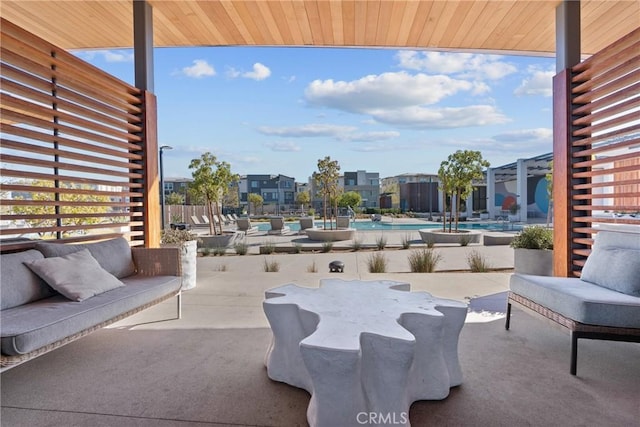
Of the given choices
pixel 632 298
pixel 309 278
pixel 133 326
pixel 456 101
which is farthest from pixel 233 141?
pixel 632 298

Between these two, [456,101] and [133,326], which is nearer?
[133,326]

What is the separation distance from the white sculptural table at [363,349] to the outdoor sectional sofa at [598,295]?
2.51 ft

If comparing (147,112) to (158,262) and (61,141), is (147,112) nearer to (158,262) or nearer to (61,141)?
(61,141)

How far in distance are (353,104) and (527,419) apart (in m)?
17.4

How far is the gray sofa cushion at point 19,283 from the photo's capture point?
7.29ft

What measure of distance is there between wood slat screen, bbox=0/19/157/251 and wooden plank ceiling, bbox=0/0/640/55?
1.15 meters

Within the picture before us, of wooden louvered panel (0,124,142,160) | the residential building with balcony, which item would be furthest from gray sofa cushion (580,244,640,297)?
the residential building with balcony

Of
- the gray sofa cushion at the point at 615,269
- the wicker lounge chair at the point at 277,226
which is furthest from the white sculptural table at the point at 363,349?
the wicker lounge chair at the point at 277,226

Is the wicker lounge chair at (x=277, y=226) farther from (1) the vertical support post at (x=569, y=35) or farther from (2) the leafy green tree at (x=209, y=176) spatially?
(1) the vertical support post at (x=569, y=35)

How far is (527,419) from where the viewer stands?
171cm

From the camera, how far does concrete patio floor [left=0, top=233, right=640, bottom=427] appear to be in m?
1.75

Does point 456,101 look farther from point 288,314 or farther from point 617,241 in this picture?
point 288,314

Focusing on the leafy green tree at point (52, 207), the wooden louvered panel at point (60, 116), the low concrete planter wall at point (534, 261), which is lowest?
the low concrete planter wall at point (534, 261)

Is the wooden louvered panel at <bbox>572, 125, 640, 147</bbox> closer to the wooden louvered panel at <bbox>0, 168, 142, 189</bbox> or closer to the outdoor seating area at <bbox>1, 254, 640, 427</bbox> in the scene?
the outdoor seating area at <bbox>1, 254, 640, 427</bbox>
